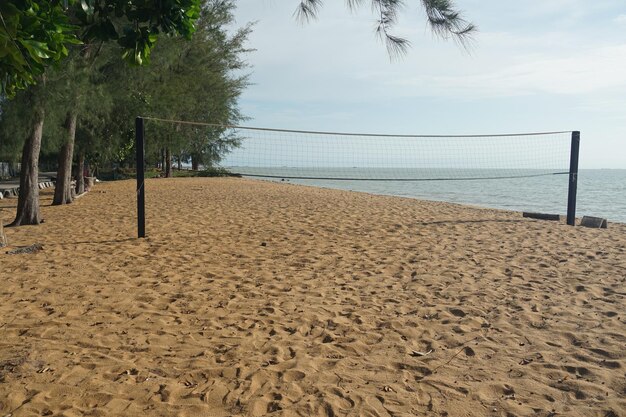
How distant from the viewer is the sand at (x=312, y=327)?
8.89 feet

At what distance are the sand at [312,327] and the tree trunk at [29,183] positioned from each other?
195cm

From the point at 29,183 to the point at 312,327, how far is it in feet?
25.5

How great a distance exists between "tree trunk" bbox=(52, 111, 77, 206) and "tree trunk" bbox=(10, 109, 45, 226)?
2127 millimetres

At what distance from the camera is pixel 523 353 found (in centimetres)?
332

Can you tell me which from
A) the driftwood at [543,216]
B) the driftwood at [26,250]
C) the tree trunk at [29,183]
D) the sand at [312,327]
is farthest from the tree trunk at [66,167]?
the driftwood at [543,216]

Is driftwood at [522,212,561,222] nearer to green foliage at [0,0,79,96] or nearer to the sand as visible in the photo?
the sand

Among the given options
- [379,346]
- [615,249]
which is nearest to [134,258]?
[379,346]

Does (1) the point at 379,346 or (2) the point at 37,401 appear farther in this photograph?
(1) the point at 379,346

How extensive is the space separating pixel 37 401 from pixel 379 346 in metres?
2.11

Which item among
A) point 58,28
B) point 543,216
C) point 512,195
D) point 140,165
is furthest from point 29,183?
point 512,195

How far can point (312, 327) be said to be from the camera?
12.6 ft

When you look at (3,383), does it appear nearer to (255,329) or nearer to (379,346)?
(255,329)

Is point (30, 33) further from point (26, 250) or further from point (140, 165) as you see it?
point (140, 165)

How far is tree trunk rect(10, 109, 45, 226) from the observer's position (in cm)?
913
